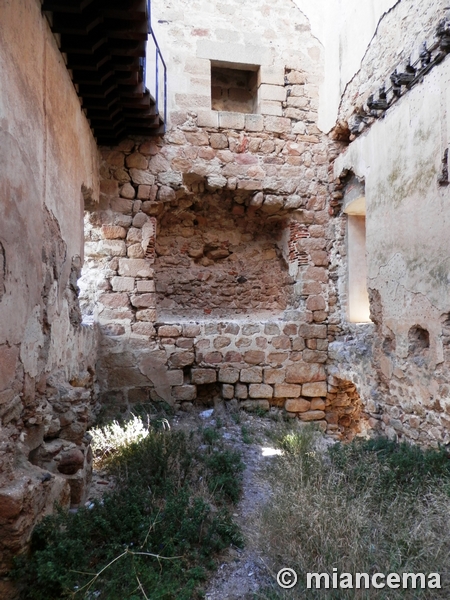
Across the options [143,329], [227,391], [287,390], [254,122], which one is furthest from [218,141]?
[287,390]

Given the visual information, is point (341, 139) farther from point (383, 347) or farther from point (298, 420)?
point (298, 420)

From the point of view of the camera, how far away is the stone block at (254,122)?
6102mm

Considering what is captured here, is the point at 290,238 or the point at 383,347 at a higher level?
the point at 290,238

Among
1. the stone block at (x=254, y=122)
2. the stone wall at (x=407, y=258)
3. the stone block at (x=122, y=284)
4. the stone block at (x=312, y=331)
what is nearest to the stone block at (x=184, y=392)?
the stone block at (x=122, y=284)

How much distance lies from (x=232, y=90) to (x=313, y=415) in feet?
16.7

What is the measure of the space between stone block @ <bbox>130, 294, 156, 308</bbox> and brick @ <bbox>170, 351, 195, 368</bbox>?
73cm

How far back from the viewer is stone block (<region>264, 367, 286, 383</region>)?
6102 millimetres

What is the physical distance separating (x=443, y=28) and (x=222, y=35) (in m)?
3.36

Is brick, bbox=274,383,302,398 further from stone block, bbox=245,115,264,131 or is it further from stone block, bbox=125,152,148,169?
stone block, bbox=245,115,264,131

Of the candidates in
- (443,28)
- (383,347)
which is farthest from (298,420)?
(443,28)

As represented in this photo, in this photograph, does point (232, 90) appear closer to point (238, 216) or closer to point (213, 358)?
point (238, 216)

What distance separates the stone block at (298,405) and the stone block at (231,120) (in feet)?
12.8

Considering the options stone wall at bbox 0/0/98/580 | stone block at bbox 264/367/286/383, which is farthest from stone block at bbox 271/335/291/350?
stone wall at bbox 0/0/98/580

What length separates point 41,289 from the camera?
303 cm
